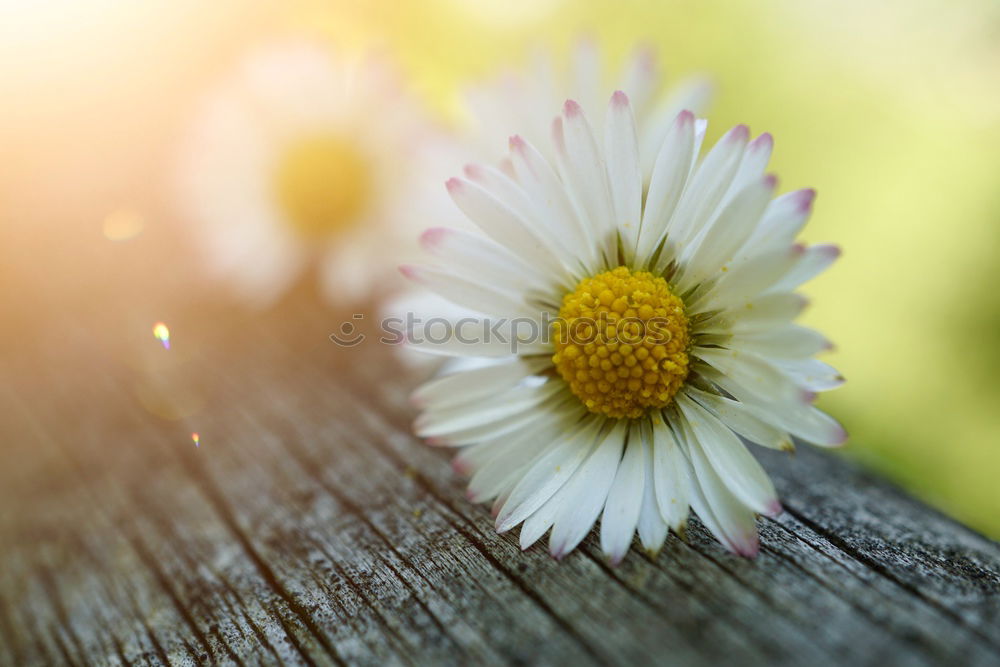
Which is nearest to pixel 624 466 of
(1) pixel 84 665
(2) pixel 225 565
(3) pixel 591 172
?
(3) pixel 591 172

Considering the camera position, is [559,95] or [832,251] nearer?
[832,251]

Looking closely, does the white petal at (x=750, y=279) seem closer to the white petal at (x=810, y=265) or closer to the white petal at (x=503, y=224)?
the white petal at (x=810, y=265)

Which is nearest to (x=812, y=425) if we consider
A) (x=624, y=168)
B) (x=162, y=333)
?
(x=624, y=168)

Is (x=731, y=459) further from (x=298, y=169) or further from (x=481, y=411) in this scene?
(x=298, y=169)

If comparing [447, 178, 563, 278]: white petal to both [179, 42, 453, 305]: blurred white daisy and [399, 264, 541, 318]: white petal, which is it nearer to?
[399, 264, 541, 318]: white petal

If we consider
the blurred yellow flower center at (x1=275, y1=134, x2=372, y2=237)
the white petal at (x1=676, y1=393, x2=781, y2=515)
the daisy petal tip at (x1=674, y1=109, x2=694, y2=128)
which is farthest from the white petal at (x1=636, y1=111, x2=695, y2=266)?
the blurred yellow flower center at (x1=275, y1=134, x2=372, y2=237)

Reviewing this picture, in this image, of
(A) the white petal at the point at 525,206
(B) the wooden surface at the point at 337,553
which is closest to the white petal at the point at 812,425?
(B) the wooden surface at the point at 337,553
